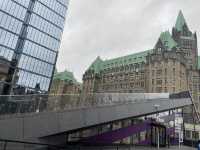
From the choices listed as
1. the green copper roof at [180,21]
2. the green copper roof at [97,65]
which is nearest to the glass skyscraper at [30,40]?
→ the green copper roof at [97,65]

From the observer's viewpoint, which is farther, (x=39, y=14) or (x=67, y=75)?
(x=67, y=75)

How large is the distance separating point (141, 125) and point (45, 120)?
19134 millimetres

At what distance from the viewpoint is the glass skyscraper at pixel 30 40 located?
169 feet

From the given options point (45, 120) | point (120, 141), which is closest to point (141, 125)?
point (120, 141)

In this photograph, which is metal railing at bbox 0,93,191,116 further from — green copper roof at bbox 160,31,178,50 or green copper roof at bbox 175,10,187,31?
green copper roof at bbox 175,10,187,31

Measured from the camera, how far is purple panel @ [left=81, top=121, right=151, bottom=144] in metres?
29.0

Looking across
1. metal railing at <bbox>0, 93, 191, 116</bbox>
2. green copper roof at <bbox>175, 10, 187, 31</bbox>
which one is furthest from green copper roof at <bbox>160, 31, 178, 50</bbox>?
metal railing at <bbox>0, 93, 191, 116</bbox>

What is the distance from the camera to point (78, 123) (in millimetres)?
20203

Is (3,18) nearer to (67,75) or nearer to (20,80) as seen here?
(20,80)

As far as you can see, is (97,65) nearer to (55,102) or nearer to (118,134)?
(118,134)

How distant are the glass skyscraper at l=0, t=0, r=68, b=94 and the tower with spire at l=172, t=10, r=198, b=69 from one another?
3653 inches

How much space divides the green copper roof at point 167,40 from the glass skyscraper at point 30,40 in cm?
6964

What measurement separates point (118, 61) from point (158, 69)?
122 ft

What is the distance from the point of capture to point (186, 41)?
143m
